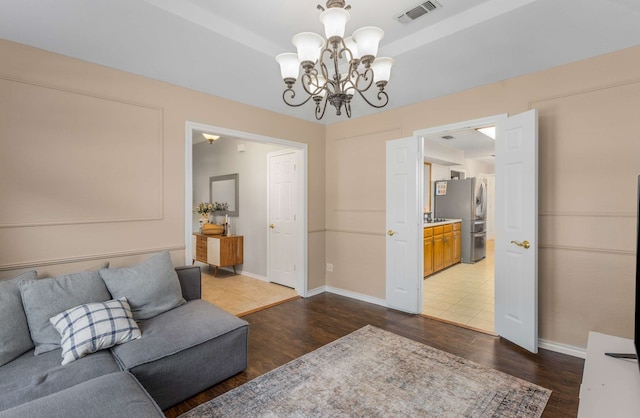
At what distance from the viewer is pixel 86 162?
2.52 m

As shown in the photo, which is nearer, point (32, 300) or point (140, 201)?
point (32, 300)

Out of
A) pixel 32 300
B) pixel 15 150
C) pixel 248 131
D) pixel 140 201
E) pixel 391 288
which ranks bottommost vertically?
pixel 391 288

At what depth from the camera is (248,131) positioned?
363 centimetres

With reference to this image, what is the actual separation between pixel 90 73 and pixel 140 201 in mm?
1132

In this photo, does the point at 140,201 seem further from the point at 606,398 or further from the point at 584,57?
the point at 584,57

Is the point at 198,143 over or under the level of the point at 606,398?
over

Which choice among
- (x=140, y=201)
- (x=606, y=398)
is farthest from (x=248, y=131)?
(x=606, y=398)

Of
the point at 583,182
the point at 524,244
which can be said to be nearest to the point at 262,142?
the point at 524,244

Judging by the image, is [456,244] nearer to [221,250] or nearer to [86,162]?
[221,250]

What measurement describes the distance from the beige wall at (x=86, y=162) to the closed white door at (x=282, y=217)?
1.56 meters

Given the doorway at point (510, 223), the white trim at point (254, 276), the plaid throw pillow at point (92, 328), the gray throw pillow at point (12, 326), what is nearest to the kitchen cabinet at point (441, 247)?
the doorway at point (510, 223)

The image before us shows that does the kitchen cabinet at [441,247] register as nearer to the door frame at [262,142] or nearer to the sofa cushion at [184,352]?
the door frame at [262,142]

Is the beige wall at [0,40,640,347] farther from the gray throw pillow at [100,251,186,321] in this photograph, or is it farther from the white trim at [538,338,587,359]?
the gray throw pillow at [100,251,186,321]

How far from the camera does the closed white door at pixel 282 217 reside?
15.0 ft
